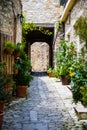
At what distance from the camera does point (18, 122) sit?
5965 millimetres

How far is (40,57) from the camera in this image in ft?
101

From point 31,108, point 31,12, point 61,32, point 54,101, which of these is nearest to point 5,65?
point 31,108

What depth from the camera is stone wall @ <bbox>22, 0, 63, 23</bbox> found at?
17.7 metres

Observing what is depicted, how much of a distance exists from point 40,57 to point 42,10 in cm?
1312

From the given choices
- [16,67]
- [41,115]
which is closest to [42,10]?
[16,67]

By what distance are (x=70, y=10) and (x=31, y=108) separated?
6962 mm

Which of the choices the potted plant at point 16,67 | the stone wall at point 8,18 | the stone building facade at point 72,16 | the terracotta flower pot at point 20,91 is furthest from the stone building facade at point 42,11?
the potted plant at point 16,67

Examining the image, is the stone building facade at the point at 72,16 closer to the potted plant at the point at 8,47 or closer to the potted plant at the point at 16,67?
the potted plant at the point at 8,47

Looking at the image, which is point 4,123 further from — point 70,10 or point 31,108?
point 70,10

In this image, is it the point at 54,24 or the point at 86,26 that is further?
the point at 54,24

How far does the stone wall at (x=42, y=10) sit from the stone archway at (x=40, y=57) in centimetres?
1255

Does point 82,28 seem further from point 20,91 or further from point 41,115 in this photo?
point 20,91

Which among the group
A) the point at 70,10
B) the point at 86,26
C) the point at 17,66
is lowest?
the point at 17,66

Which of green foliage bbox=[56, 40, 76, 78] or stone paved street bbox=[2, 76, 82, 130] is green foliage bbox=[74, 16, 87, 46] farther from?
green foliage bbox=[56, 40, 76, 78]
